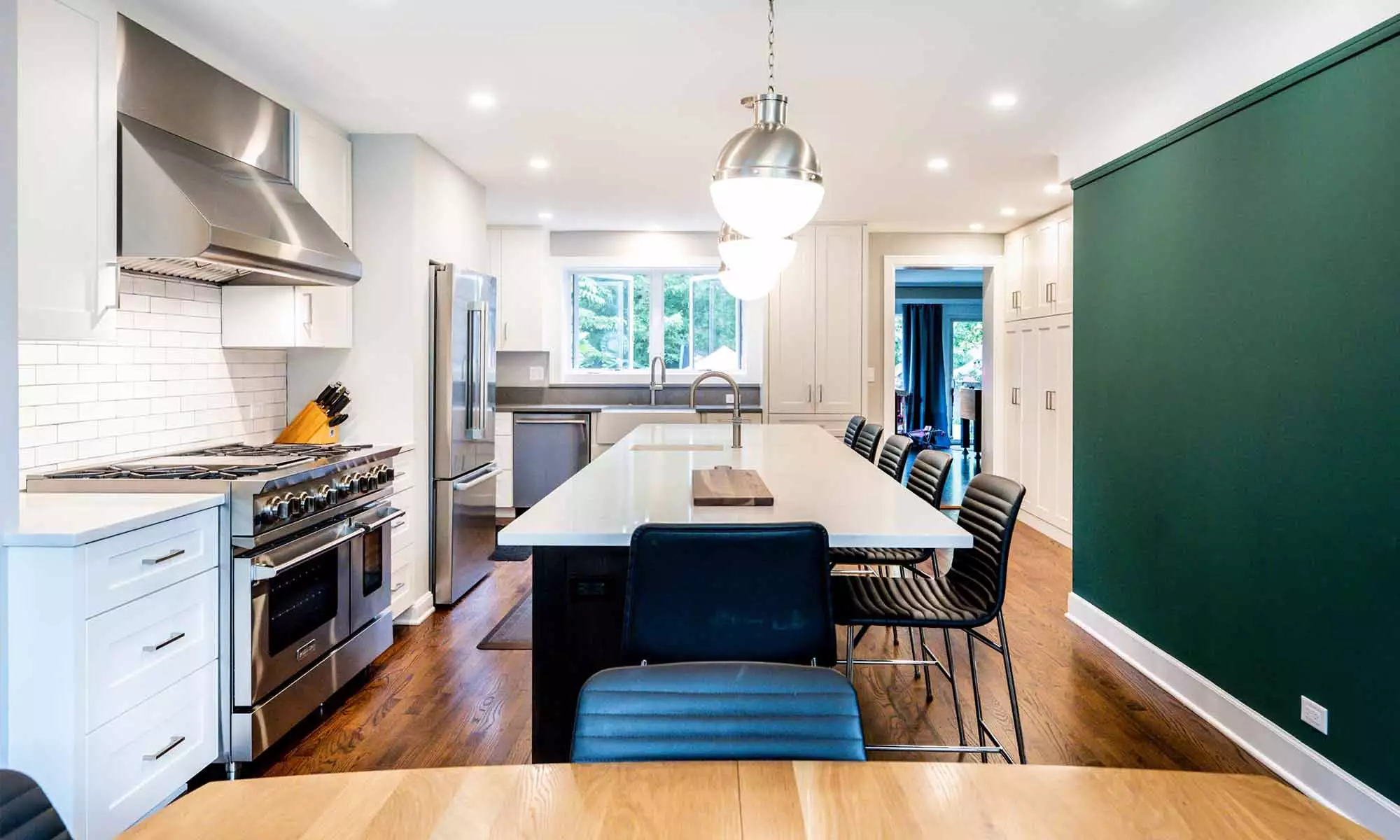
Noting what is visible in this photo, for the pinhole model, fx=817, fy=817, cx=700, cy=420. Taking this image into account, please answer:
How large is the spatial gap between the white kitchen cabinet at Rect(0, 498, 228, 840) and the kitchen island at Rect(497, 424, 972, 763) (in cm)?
100

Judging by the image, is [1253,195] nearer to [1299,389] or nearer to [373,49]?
[1299,389]

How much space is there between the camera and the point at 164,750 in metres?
2.21

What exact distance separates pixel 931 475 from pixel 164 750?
8.17 ft

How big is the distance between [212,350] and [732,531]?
272 centimetres

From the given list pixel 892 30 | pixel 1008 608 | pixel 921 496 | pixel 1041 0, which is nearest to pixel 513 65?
pixel 892 30

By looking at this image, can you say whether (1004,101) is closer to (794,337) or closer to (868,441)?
(868,441)

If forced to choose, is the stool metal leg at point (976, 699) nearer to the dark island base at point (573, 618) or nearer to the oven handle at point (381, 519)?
the dark island base at point (573, 618)

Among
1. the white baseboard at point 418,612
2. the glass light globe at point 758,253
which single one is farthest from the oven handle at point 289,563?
the glass light globe at point 758,253

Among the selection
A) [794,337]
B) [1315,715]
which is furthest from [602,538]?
[794,337]

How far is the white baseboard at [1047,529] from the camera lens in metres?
5.72

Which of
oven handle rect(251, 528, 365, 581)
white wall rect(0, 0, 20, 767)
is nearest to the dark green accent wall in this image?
oven handle rect(251, 528, 365, 581)

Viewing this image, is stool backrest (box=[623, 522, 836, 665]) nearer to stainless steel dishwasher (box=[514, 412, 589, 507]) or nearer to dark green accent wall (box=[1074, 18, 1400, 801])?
dark green accent wall (box=[1074, 18, 1400, 801])

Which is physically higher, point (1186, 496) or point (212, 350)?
point (212, 350)

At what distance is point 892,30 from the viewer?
281 cm
